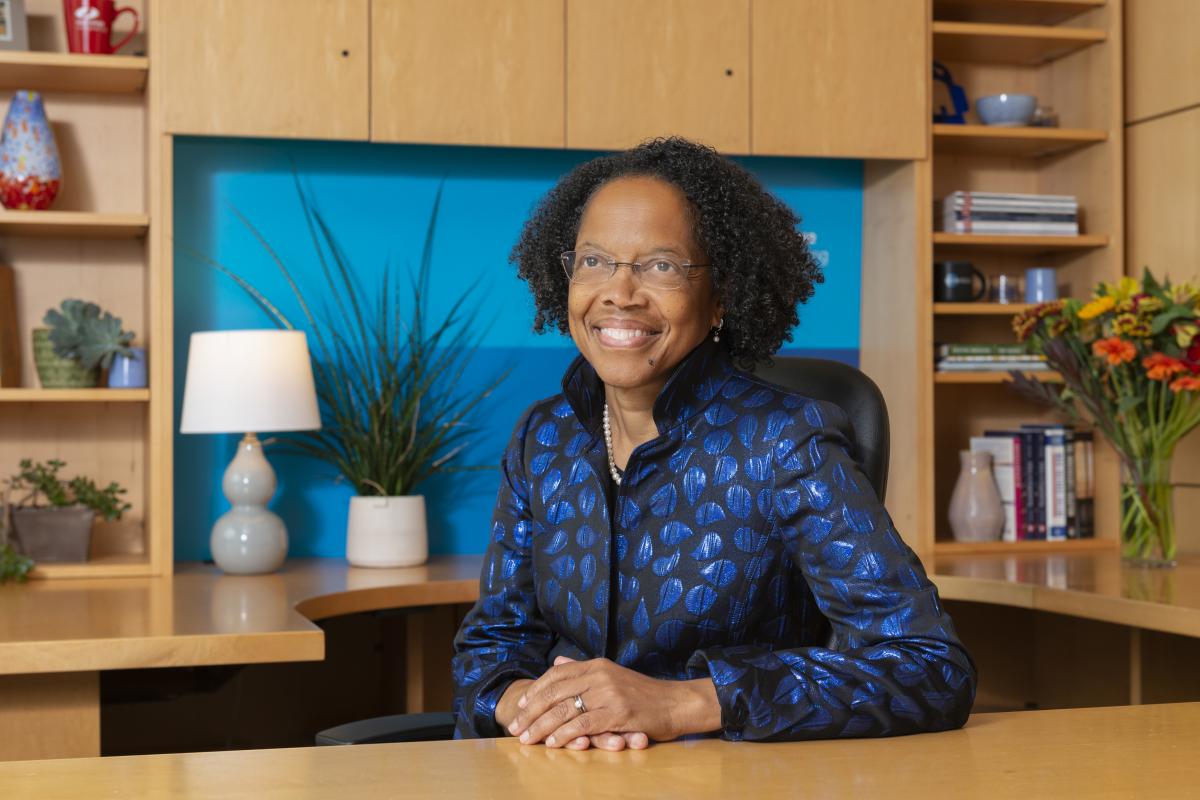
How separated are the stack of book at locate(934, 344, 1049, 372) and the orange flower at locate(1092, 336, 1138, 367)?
0.63 meters

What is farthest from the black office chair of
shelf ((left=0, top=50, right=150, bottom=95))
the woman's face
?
shelf ((left=0, top=50, right=150, bottom=95))

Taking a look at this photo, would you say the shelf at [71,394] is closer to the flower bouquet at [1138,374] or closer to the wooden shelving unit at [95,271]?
the wooden shelving unit at [95,271]

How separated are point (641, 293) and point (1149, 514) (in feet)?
6.47

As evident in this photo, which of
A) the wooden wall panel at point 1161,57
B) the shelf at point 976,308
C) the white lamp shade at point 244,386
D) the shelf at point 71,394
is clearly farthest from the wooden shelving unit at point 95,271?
the wooden wall panel at point 1161,57

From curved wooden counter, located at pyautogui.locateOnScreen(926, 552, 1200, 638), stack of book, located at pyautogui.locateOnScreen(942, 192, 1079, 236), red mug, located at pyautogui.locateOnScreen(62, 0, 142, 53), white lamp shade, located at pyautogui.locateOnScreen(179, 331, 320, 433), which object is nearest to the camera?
curved wooden counter, located at pyautogui.locateOnScreen(926, 552, 1200, 638)

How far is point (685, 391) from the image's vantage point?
1.72 metres

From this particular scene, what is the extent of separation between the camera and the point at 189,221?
3539 mm

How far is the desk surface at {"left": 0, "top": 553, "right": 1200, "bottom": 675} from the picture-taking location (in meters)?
2.43

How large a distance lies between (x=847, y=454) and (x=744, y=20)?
219 cm

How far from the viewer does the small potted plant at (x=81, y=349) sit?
10.6 feet

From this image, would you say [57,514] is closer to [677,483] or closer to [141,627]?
[141,627]

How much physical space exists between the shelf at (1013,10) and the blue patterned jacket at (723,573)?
2.53m

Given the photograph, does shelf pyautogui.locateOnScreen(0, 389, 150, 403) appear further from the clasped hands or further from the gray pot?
the clasped hands

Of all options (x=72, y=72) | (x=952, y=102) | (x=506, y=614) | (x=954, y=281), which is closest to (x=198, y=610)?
(x=506, y=614)
